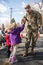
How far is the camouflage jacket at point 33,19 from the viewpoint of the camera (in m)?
9.77

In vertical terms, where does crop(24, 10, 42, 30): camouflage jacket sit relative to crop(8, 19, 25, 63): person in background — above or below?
above

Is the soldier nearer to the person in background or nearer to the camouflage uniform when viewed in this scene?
the camouflage uniform

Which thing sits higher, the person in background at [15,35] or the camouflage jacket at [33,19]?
the camouflage jacket at [33,19]

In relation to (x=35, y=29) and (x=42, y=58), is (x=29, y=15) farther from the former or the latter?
(x=42, y=58)

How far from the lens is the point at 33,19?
981 centimetres

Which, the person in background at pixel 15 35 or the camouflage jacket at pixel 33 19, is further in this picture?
the camouflage jacket at pixel 33 19

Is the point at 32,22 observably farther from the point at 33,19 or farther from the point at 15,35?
the point at 15,35

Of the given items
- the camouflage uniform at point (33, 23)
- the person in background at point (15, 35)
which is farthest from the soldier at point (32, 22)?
the person in background at point (15, 35)

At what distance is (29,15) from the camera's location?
32.2 ft

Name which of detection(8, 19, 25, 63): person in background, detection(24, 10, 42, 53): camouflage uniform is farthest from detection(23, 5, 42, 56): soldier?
detection(8, 19, 25, 63): person in background

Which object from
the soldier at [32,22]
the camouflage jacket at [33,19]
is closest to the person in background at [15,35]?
the soldier at [32,22]

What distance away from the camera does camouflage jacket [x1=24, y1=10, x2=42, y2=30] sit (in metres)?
9.77

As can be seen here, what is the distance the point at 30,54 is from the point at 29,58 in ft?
2.71

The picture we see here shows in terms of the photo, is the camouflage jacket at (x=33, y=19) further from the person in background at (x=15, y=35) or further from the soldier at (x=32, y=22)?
the person in background at (x=15, y=35)
